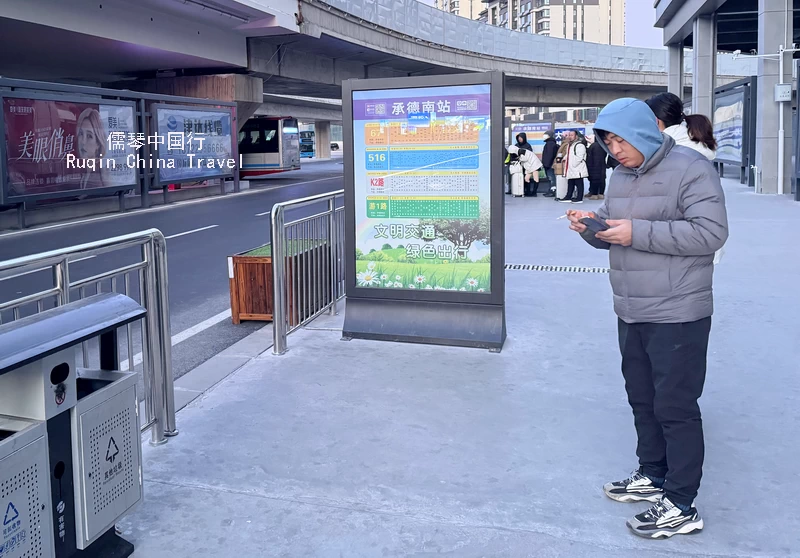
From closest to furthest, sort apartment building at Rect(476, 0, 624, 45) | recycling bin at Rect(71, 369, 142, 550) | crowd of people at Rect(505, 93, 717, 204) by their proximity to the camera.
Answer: recycling bin at Rect(71, 369, 142, 550), crowd of people at Rect(505, 93, 717, 204), apartment building at Rect(476, 0, 624, 45)

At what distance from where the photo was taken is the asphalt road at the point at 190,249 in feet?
25.0

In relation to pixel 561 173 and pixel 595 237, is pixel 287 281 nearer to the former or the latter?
pixel 595 237

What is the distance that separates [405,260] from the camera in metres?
6.66

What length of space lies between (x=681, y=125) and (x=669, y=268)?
1732 mm

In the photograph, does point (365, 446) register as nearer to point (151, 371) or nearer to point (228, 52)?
point (151, 371)

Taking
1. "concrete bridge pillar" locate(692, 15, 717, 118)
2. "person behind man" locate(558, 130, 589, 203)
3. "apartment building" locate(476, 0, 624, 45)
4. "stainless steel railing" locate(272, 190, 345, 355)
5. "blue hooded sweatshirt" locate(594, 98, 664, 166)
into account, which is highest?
"apartment building" locate(476, 0, 624, 45)

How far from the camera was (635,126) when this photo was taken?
133 inches

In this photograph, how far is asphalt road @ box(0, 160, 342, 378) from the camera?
762 cm

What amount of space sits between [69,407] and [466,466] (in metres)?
2.02

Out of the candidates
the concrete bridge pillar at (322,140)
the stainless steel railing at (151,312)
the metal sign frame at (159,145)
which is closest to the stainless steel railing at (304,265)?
the stainless steel railing at (151,312)

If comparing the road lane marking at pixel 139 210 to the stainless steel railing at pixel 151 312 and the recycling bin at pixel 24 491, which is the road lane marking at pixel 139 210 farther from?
the recycling bin at pixel 24 491

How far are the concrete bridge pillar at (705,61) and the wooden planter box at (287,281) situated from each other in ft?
77.5

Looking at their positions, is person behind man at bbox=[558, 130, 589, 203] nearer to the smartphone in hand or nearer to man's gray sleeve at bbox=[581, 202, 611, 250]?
man's gray sleeve at bbox=[581, 202, 611, 250]

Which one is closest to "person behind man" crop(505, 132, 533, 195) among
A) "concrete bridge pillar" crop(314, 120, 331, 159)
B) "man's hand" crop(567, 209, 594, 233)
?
"man's hand" crop(567, 209, 594, 233)
